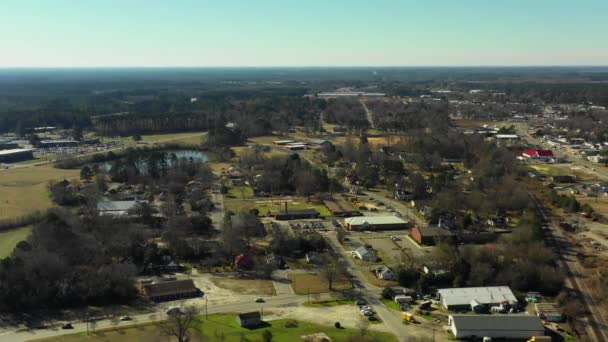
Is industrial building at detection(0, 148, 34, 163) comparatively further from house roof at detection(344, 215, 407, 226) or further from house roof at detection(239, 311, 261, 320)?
house roof at detection(239, 311, 261, 320)

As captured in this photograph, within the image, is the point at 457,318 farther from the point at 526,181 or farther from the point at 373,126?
the point at 373,126

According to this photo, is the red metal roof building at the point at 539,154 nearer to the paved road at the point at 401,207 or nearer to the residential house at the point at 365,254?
the paved road at the point at 401,207

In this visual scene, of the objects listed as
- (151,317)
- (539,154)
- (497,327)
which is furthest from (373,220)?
(539,154)

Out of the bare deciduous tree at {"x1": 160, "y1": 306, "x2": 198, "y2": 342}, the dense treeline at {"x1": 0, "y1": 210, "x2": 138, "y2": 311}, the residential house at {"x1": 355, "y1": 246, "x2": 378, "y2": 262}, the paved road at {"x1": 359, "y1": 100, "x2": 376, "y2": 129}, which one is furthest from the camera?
the paved road at {"x1": 359, "y1": 100, "x2": 376, "y2": 129}

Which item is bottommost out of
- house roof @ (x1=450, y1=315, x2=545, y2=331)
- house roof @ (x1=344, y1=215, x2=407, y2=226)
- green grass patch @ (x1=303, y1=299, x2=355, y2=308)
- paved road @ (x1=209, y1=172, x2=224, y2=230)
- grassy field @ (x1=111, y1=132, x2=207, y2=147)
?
grassy field @ (x1=111, y1=132, x2=207, y2=147)

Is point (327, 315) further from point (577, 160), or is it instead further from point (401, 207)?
point (577, 160)

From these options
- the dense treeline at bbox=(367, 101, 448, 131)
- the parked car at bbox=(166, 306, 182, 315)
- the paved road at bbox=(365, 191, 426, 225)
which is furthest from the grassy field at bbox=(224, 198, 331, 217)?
the dense treeline at bbox=(367, 101, 448, 131)
